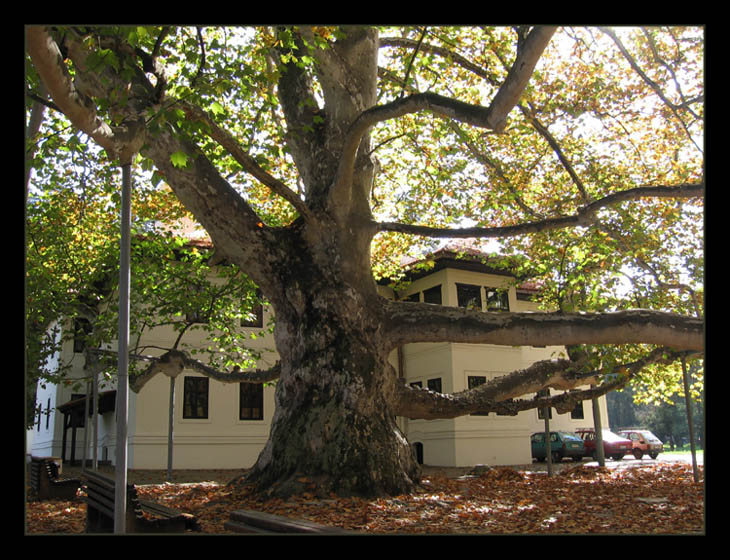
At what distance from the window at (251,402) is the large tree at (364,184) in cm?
1392

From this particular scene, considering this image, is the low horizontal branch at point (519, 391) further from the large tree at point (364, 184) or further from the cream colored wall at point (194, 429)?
the cream colored wall at point (194, 429)

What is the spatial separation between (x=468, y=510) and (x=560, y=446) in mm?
22737

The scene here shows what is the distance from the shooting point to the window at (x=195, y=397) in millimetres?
26922

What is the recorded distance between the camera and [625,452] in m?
32.9

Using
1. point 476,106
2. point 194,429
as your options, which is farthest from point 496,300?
point 476,106

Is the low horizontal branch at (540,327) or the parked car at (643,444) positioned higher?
the low horizontal branch at (540,327)

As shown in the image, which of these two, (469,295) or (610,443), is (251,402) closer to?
(469,295)

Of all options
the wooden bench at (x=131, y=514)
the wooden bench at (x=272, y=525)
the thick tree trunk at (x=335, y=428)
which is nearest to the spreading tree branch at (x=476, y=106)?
the thick tree trunk at (x=335, y=428)

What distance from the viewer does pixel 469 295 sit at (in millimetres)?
29859

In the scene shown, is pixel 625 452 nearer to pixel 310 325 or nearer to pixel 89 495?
pixel 310 325

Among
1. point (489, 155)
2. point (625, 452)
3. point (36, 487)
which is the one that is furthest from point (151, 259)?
point (625, 452)

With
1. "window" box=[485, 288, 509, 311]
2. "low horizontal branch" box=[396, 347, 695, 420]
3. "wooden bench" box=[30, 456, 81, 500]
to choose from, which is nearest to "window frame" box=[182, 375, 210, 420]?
"window" box=[485, 288, 509, 311]

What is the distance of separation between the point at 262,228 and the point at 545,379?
7.13 m
